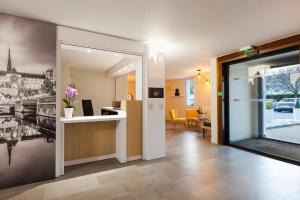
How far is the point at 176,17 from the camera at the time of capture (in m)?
2.67

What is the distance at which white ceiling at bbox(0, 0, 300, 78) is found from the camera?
2312mm

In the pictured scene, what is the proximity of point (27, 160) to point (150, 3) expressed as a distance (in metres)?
2.93

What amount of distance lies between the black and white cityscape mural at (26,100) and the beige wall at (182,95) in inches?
259

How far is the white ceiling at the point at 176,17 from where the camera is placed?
231cm

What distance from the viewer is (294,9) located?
2445 millimetres

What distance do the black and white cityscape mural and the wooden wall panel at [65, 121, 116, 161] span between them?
0.60 m

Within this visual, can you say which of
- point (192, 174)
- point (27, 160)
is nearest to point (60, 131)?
point (27, 160)

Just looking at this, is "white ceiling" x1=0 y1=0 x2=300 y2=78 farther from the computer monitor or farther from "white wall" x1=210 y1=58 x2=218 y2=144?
the computer monitor

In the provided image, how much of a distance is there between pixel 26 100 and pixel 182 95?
7.93 meters

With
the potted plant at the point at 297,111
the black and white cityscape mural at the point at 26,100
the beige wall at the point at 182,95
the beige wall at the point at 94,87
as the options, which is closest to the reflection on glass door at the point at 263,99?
the potted plant at the point at 297,111

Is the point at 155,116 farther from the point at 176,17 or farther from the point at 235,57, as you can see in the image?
the point at 235,57

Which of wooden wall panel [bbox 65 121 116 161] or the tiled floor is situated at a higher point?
wooden wall panel [bbox 65 121 116 161]

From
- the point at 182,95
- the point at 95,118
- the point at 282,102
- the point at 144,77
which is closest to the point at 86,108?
the point at 95,118

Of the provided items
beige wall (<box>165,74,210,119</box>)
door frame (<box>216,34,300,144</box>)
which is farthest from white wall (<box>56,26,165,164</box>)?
beige wall (<box>165,74,210,119</box>)
